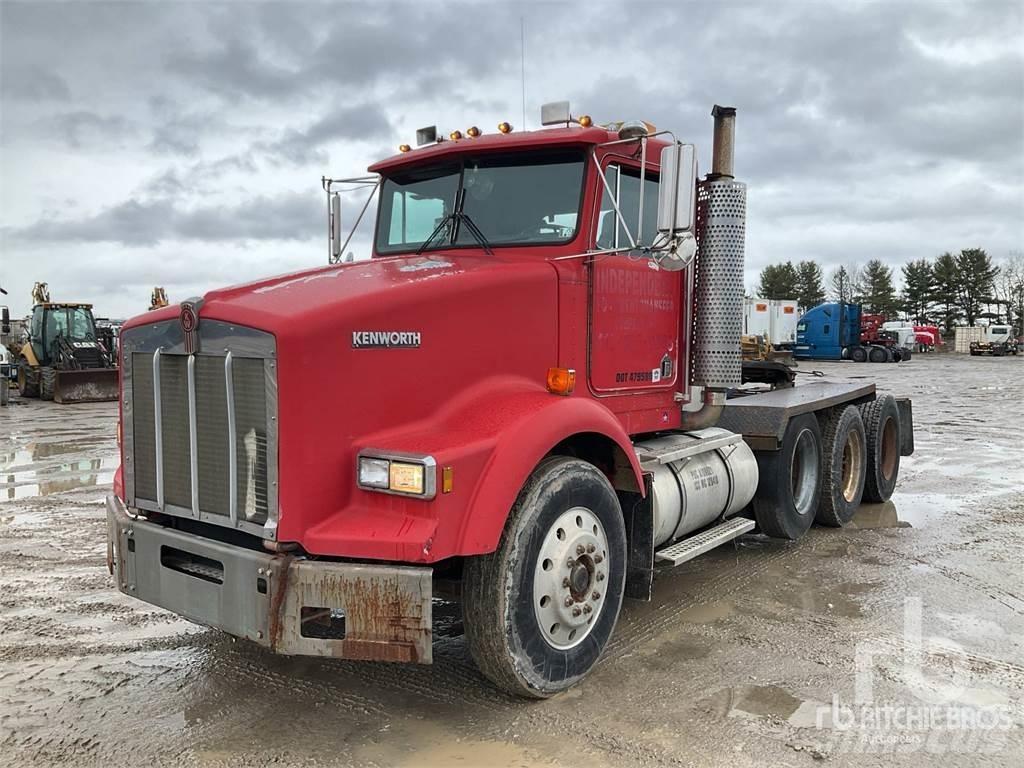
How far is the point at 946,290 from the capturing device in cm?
7400

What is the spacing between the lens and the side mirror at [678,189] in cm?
415

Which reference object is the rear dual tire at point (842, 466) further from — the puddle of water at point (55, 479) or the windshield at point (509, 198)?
the puddle of water at point (55, 479)

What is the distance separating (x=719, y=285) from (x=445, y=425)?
9.08ft

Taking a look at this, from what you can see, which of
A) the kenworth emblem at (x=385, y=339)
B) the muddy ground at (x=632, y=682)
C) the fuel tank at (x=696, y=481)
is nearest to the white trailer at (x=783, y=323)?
the muddy ground at (x=632, y=682)

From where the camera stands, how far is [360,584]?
11.1 ft

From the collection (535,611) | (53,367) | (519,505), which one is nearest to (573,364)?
(519,505)

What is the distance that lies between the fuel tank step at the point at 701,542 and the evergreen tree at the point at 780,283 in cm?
7662

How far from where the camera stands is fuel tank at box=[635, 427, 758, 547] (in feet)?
16.6

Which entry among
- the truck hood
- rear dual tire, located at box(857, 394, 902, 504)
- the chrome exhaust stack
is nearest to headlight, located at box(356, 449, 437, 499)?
the truck hood

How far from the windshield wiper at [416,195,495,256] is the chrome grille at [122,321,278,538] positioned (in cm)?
170

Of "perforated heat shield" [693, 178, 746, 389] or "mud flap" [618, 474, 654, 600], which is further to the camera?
"perforated heat shield" [693, 178, 746, 389]

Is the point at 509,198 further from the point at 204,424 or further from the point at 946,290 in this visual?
the point at 946,290

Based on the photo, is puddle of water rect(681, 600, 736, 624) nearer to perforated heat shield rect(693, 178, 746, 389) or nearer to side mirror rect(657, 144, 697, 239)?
perforated heat shield rect(693, 178, 746, 389)

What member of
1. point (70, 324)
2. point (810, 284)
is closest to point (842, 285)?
point (810, 284)
